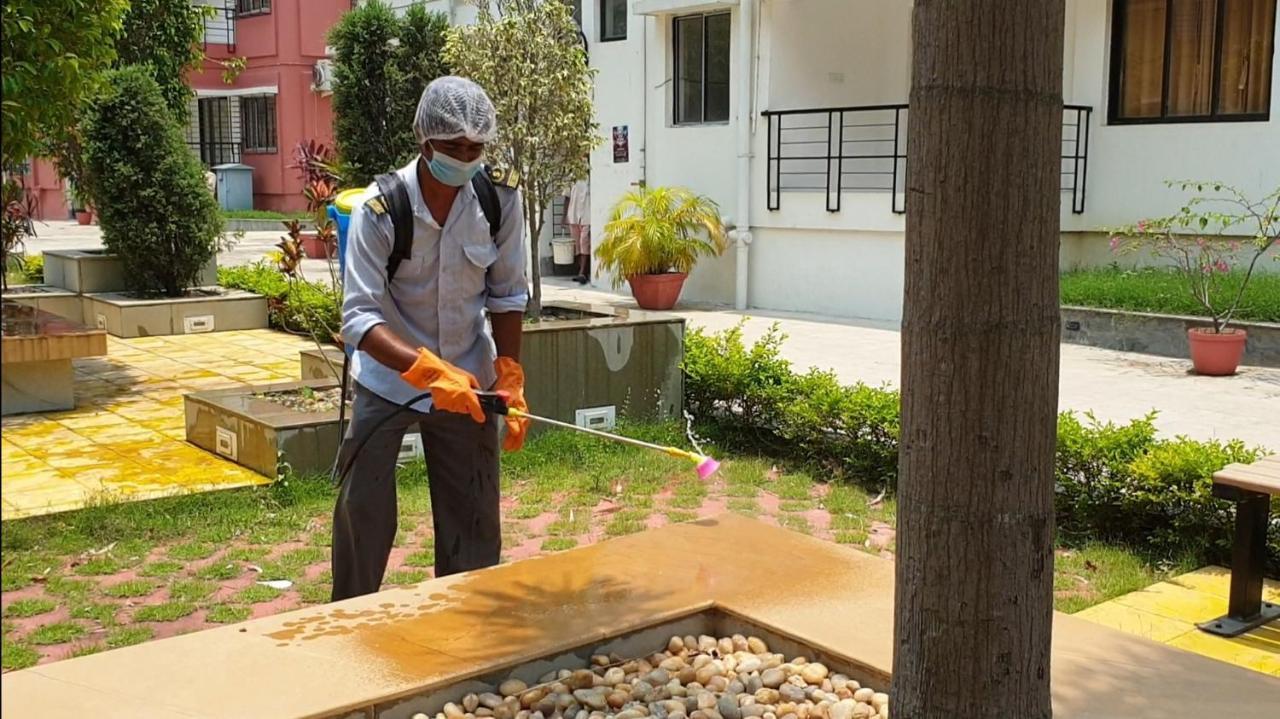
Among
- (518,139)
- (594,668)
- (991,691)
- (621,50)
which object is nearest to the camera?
(991,691)

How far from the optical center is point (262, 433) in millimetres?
6289

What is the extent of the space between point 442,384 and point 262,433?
3.17 m

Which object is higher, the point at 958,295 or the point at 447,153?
the point at 447,153

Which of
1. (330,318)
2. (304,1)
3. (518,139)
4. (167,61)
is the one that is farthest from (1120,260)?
(304,1)

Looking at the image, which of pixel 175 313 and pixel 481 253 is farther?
pixel 175 313

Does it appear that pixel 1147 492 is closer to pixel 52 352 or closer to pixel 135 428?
pixel 135 428

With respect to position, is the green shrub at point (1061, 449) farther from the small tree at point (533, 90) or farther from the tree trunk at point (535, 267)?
the small tree at point (533, 90)

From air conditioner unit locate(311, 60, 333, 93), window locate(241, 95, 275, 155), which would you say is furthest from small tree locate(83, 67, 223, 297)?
window locate(241, 95, 275, 155)

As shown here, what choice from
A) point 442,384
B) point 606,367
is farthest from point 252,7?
point 442,384

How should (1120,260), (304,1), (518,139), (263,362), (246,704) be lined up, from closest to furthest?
1. (246,704)
2. (518,139)
3. (263,362)
4. (1120,260)
5. (304,1)

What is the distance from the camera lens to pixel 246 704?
8.96 ft

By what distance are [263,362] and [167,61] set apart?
21.8ft

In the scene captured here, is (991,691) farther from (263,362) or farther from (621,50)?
(621,50)

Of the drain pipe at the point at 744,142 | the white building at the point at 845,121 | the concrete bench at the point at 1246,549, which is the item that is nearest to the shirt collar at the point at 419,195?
the concrete bench at the point at 1246,549
